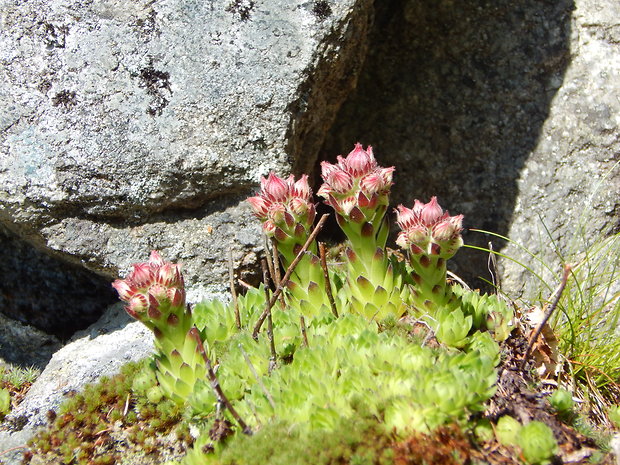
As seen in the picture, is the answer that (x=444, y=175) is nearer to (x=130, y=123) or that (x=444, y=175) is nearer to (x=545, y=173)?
(x=545, y=173)

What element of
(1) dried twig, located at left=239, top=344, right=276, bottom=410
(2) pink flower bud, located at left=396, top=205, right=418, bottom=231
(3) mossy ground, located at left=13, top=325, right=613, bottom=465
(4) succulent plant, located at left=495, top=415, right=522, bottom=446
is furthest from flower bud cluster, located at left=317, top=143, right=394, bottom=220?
(4) succulent plant, located at left=495, top=415, right=522, bottom=446

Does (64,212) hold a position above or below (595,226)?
below

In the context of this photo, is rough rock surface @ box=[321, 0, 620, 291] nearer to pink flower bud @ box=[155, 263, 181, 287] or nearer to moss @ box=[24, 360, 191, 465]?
pink flower bud @ box=[155, 263, 181, 287]

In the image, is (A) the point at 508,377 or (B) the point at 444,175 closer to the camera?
(A) the point at 508,377

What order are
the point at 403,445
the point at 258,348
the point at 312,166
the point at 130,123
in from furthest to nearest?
the point at 312,166
the point at 130,123
the point at 258,348
the point at 403,445

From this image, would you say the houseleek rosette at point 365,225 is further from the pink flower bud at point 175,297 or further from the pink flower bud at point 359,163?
the pink flower bud at point 175,297

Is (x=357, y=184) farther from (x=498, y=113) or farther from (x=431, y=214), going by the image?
(x=498, y=113)

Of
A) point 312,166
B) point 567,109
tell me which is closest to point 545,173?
point 567,109
